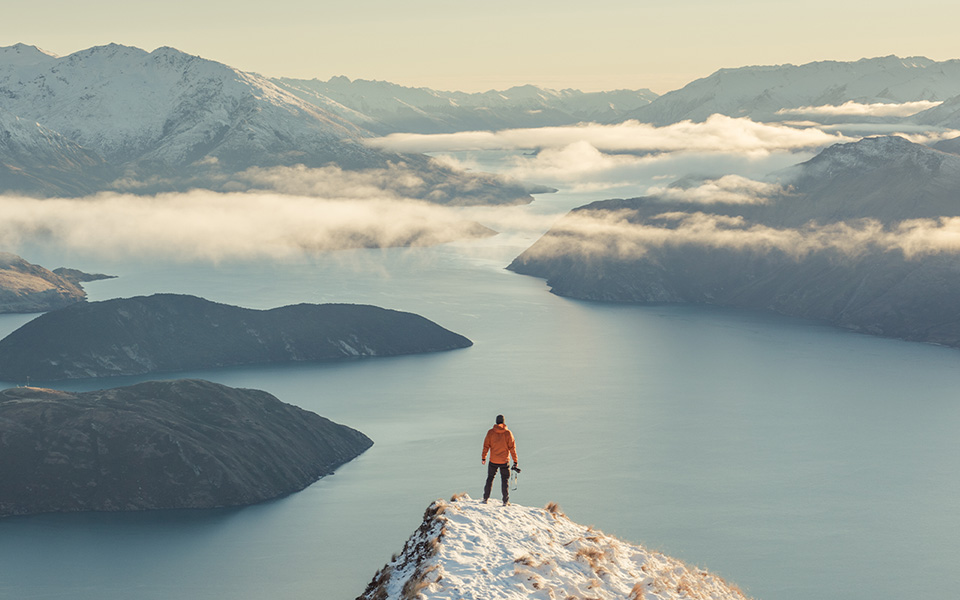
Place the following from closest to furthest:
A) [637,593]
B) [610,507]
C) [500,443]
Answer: [637,593]
[500,443]
[610,507]

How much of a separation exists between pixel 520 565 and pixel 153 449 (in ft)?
360

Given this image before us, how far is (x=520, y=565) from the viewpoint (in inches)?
1516

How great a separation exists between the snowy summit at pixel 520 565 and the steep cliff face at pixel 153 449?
98633 millimetres

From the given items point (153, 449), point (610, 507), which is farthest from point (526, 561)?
point (153, 449)

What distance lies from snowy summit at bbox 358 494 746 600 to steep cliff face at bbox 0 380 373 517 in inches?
3883

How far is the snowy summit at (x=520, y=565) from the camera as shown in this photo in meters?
37.0

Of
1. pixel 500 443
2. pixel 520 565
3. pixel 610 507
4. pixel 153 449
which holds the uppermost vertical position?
pixel 500 443

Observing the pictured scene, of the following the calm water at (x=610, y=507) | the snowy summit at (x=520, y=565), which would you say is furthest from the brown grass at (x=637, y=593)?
the calm water at (x=610, y=507)

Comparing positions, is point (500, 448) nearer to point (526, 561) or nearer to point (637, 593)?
point (526, 561)

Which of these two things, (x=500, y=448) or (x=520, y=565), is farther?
(x=500, y=448)

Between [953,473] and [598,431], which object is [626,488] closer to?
[598,431]

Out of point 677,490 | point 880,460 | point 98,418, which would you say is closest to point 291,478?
point 98,418

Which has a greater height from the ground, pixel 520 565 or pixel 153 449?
pixel 520 565

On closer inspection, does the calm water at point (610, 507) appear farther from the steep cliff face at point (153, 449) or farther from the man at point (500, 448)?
the man at point (500, 448)
